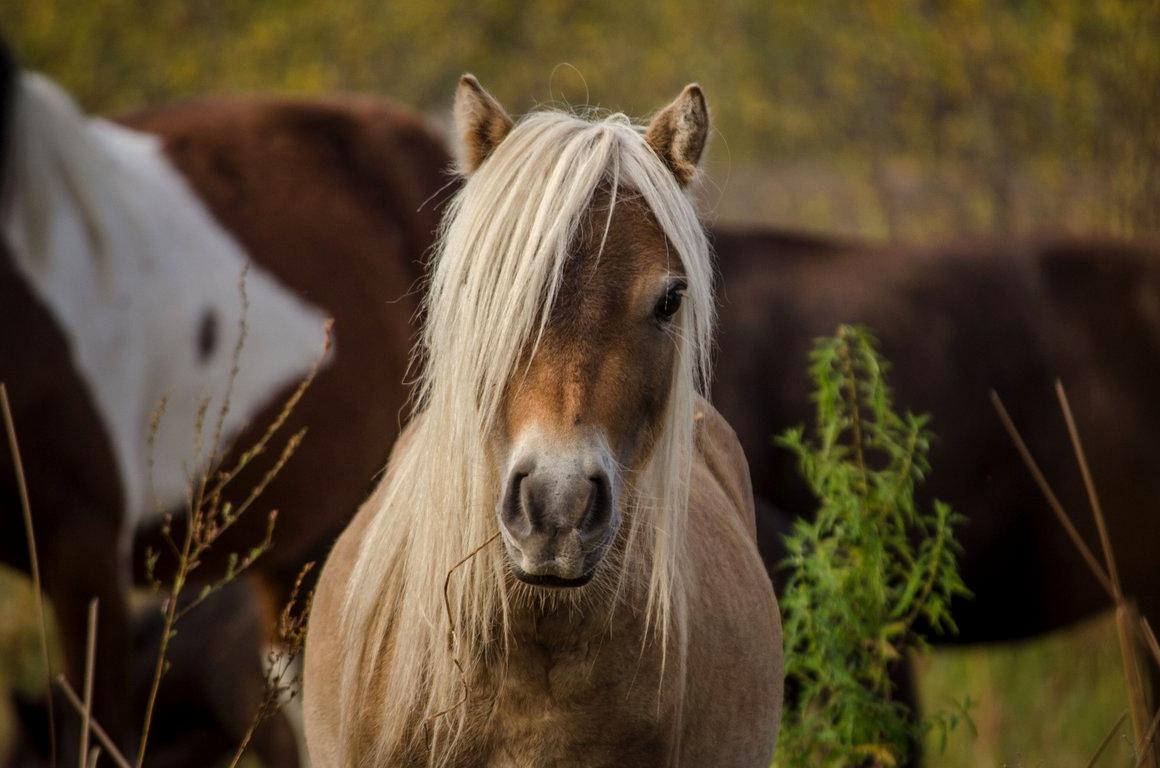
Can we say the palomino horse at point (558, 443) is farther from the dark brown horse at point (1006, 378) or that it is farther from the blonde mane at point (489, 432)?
the dark brown horse at point (1006, 378)

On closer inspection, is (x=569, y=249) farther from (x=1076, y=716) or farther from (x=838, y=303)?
(x=1076, y=716)

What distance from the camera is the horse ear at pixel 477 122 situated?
2432 mm

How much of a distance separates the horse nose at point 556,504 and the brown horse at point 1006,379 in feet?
11.7

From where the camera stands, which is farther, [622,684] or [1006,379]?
[1006,379]

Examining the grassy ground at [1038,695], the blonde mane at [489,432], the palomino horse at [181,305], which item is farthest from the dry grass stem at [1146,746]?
the grassy ground at [1038,695]

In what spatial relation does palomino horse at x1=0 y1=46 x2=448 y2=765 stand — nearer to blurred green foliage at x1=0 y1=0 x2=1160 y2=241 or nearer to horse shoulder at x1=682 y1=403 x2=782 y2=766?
horse shoulder at x1=682 y1=403 x2=782 y2=766

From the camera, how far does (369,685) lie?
94.7 inches

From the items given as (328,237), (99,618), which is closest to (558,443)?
(99,618)

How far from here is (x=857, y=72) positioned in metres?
9.62

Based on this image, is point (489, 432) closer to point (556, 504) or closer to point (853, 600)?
point (556, 504)

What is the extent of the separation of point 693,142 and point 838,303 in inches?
139

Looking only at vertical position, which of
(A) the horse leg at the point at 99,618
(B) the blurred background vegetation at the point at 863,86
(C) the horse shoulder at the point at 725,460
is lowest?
(A) the horse leg at the point at 99,618

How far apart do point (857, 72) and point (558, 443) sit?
320 inches

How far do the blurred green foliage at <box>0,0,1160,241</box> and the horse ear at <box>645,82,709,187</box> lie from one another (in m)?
5.09
